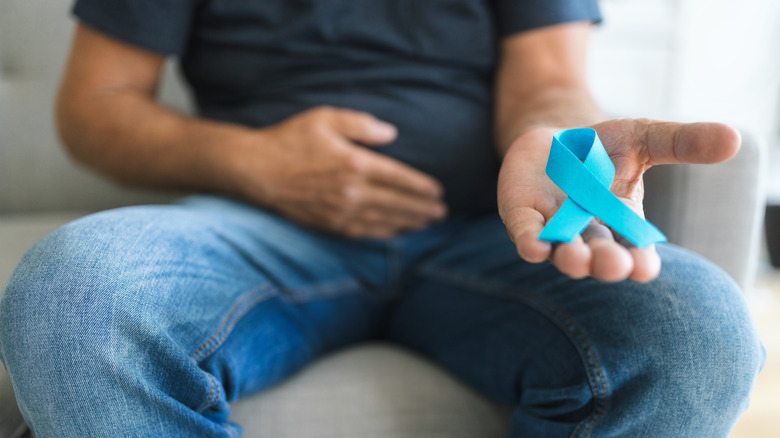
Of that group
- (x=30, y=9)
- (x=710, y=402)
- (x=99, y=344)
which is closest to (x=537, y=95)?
(x=710, y=402)

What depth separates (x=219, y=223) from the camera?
506mm

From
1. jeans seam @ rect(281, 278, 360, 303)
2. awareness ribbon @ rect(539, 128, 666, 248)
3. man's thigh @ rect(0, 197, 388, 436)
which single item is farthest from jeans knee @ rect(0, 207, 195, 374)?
awareness ribbon @ rect(539, 128, 666, 248)

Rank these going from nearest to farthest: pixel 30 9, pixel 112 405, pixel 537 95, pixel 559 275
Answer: pixel 112 405
pixel 559 275
pixel 537 95
pixel 30 9

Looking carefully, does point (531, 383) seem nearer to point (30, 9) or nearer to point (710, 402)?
point (710, 402)

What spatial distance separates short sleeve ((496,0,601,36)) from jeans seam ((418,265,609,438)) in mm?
295

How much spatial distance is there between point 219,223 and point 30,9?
1.90 ft

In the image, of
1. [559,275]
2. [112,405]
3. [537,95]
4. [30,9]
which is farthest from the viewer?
[30,9]

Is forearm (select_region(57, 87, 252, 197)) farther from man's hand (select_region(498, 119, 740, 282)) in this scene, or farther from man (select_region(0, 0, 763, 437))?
man's hand (select_region(498, 119, 740, 282))

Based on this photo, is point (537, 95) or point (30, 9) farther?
point (30, 9)

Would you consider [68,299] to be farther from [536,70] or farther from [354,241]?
[536,70]

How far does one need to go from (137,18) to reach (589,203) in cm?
55

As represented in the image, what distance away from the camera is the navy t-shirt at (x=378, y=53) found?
0.61m

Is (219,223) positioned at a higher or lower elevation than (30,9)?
lower

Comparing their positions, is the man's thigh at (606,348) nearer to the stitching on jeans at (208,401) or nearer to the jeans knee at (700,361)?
the jeans knee at (700,361)
